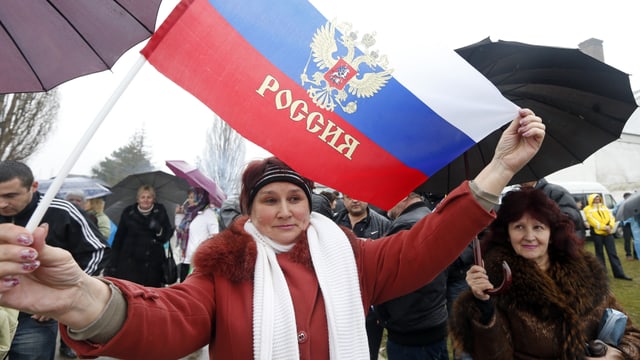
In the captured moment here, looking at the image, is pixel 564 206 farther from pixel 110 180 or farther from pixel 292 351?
pixel 110 180

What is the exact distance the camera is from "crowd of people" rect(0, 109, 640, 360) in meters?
1.11

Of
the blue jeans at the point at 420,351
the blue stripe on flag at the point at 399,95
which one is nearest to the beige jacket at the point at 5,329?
the blue stripe on flag at the point at 399,95

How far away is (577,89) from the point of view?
6.39 ft

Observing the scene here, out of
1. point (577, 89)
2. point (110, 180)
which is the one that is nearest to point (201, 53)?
point (577, 89)

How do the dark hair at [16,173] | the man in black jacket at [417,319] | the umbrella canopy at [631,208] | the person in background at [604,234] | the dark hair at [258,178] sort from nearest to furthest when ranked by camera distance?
the dark hair at [258,178] → the dark hair at [16,173] → the man in black jacket at [417,319] → the umbrella canopy at [631,208] → the person in background at [604,234]

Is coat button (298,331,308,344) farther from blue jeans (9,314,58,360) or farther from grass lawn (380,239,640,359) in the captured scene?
grass lawn (380,239,640,359)

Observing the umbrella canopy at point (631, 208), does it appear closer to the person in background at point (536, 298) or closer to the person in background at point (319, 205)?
the person in background at point (536, 298)

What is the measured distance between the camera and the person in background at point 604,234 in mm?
8531

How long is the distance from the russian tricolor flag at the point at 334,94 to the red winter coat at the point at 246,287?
0.28 metres

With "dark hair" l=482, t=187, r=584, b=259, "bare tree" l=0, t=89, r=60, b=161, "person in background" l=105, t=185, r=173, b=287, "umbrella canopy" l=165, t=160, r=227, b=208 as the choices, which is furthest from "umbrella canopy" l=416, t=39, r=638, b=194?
"bare tree" l=0, t=89, r=60, b=161

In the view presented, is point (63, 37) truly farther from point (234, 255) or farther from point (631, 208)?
point (631, 208)

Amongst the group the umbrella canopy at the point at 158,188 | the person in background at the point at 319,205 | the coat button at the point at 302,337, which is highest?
the umbrella canopy at the point at 158,188

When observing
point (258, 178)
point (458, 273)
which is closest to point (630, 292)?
point (458, 273)

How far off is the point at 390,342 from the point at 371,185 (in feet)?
6.71
